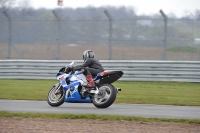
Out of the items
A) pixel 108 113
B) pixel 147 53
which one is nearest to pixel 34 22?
pixel 147 53

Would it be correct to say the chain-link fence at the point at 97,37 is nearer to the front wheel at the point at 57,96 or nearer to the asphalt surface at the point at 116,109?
the asphalt surface at the point at 116,109

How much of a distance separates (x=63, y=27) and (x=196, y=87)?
7191mm

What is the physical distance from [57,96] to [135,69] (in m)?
7.76

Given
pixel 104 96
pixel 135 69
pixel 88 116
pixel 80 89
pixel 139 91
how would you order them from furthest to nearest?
pixel 135 69, pixel 139 91, pixel 80 89, pixel 104 96, pixel 88 116

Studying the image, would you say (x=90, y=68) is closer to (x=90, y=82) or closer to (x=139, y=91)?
(x=90, y=82)

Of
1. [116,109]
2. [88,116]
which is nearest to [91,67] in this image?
[116,109]

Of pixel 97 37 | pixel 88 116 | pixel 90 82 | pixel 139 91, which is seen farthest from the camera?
pixel 97 37

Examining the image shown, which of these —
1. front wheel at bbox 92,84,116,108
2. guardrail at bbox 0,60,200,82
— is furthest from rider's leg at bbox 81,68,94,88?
guardrail at bbox 0,60,200,82

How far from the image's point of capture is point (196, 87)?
19328mm

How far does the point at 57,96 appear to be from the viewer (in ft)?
44.5

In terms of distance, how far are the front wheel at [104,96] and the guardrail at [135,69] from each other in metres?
7.91

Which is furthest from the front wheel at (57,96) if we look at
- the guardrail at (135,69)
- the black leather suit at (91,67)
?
the guardrail at (135,69)

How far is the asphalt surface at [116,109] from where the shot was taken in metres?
11.9

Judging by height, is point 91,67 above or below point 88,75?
above
